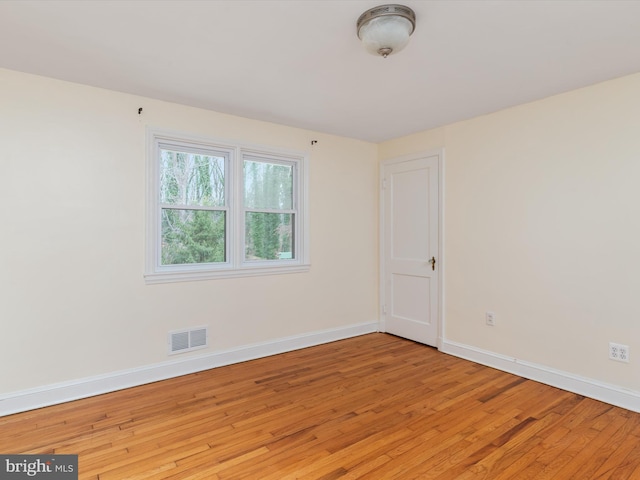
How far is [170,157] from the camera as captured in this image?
329 centimetres

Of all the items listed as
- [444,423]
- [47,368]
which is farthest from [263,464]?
[47,368]

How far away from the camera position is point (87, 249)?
2.83 meters

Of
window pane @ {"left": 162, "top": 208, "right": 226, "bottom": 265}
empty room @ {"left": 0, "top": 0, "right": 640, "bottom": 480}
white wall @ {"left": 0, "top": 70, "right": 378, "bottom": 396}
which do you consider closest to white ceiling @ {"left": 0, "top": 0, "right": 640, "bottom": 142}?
empty room @ {"left": 0, "top": 0, "right": 640, "bottom": 480}

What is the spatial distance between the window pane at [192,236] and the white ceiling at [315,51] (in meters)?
1.02

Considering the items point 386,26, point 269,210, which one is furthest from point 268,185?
point 386,26

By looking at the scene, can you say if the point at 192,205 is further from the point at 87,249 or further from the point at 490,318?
the point at 490,318

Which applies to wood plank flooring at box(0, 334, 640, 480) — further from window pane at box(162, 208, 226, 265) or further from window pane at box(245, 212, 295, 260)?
window pane at box(245, 212, 295, 260)

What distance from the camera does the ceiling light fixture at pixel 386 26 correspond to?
1.85 m

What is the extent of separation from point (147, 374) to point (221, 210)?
1.60 m

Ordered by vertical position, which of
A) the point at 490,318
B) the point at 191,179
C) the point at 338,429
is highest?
the point at 191,179

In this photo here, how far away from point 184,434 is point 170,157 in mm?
2292

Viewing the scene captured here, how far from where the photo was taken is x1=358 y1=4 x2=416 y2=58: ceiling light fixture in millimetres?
1854

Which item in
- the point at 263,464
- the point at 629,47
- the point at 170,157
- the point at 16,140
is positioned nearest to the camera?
the point at 263,464

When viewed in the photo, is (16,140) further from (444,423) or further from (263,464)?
(444,423)
